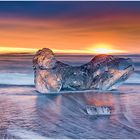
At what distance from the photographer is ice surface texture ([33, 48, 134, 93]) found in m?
3.76

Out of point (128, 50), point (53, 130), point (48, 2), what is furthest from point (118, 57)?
point (53, 130)

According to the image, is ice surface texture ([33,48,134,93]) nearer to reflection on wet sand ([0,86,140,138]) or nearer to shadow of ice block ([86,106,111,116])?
reflection on wet sand ([0,86,140,138])

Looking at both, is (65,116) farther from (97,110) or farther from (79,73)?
(79,73)

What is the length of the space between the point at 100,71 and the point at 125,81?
228 millimetres

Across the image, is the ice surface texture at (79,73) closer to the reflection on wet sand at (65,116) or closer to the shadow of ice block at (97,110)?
the reflection on wet sand at (65,116)

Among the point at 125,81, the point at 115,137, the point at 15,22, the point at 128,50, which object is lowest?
the point at 115,137

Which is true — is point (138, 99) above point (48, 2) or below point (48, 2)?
below

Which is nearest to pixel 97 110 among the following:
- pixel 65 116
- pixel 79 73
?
pixel 65 116

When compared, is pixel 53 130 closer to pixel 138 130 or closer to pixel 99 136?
pixel 99 136

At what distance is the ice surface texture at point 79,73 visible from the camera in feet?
12.3

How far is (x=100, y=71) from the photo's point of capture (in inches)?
152

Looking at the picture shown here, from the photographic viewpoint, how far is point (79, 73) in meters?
3.82

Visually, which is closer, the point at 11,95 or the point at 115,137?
the point at 115,137

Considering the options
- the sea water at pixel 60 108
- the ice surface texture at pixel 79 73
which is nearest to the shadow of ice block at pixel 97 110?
the sea water at pixel 60 108
